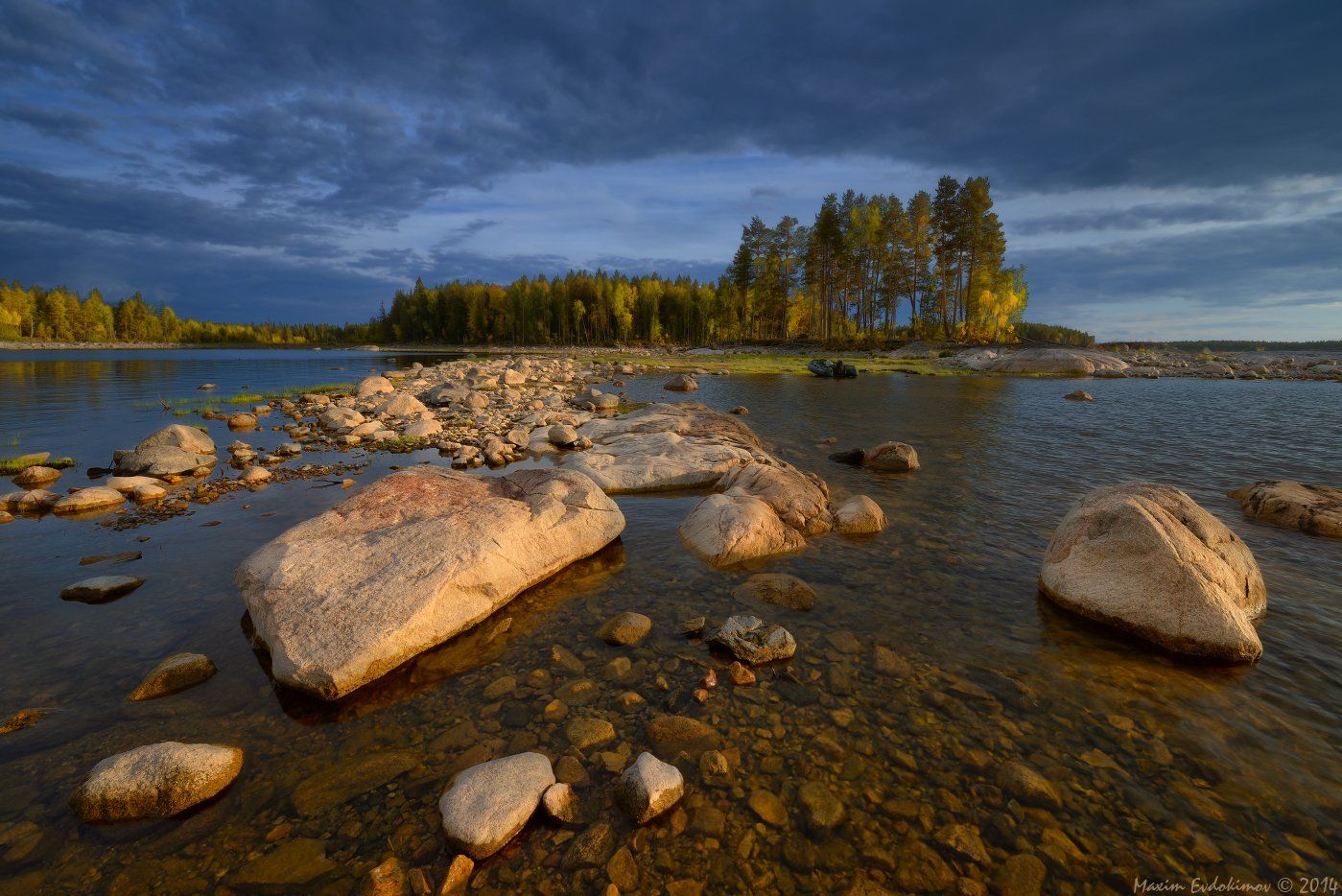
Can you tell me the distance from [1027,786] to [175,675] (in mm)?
7889

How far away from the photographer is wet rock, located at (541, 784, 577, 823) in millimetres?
3693

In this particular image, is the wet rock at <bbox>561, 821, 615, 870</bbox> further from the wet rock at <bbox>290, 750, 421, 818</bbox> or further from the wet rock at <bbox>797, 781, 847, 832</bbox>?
the wet rock at <bbox>290, 750, 421, 818</bbox>

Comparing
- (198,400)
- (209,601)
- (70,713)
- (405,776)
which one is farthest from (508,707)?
(198,400)

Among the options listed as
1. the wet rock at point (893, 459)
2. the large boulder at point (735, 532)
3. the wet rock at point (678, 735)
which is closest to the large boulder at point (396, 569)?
the large boulder at point (735, 532)

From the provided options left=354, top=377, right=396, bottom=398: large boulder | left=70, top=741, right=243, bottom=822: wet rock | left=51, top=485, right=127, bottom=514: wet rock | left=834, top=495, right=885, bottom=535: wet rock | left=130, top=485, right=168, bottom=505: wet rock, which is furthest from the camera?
left=354, top=377, right=396, bottom=398: large boulder

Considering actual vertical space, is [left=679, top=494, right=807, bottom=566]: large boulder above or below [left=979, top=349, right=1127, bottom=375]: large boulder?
below

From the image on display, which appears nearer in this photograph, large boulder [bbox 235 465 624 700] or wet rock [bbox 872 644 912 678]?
large boulder [bbox 235 465 624 700]

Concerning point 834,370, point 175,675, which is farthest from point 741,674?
point 834,370

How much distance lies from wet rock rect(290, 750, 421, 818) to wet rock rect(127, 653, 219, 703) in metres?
2.26

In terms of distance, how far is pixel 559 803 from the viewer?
3.73m

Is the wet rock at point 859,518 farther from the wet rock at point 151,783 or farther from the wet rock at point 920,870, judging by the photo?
the wet rock at point 151,783

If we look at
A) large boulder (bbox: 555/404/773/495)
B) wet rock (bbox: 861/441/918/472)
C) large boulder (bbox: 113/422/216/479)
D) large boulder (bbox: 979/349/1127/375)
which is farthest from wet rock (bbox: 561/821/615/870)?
large boulder (bbox: 979/349/1127/375)

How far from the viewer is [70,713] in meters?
4.64

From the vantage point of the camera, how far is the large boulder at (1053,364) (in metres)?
51.5
